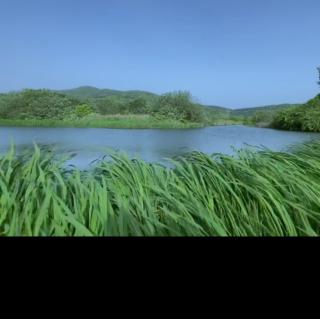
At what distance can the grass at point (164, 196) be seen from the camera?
5.51 ft

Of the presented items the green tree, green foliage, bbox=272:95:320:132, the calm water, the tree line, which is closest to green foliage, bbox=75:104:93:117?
the tree line

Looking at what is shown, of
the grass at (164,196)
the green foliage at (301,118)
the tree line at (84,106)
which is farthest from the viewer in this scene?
the green foliage at (301,118)

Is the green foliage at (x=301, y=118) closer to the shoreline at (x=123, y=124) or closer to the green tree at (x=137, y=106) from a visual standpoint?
the shoreline at (x=123, y=124)

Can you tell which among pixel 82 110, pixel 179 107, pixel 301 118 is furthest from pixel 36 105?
pixel 301 118

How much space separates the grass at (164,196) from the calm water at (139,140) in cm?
6

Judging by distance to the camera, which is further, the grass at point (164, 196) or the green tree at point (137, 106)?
the green tree at point (137, 106)

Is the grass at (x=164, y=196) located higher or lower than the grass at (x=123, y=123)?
lower

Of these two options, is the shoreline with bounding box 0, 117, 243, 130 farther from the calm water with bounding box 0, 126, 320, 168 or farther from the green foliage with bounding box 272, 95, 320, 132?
the green foliage with bounding box 272, 95, 320, 132

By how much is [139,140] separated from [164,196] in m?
0.37

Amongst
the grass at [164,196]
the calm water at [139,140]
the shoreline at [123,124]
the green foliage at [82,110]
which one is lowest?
the grass at [164,196]

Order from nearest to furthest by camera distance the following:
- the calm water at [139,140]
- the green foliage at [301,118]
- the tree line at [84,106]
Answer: the calm water at [139,140] → the tree line at [84,106] → the green foliage at [301,118]

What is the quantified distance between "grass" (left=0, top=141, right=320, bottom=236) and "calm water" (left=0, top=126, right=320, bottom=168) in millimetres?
58

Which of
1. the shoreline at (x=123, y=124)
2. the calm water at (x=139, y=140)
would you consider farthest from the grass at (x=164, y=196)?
the shoreline at (x=123, y=124)
